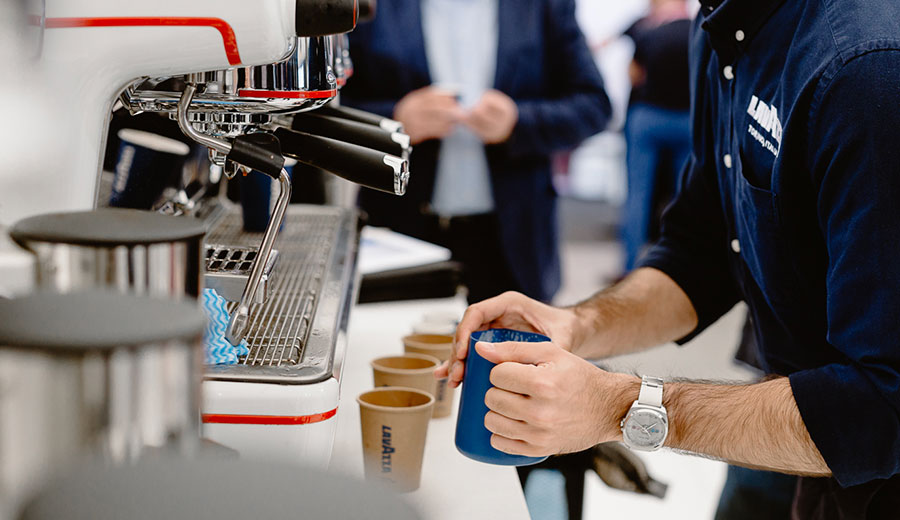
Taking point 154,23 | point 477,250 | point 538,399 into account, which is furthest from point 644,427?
point 477,250

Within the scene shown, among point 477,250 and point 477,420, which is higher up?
point 477,420

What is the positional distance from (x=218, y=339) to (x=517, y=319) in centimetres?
43

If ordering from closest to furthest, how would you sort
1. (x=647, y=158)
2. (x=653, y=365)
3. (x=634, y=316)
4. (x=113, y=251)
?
(x=113, y=251)
(x=634, y=316)
(x=653, y=365)
(x=647, y=158)

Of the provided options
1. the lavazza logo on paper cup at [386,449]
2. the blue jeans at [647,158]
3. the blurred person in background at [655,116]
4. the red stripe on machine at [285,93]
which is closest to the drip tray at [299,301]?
the lavazza logo on paper cup at [386,449]

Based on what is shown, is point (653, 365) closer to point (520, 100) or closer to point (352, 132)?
point (520, 100)

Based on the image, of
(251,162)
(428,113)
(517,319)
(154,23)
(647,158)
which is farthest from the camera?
(647,158)

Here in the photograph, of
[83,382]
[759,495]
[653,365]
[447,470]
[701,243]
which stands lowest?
[653,365]

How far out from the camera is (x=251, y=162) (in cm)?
83

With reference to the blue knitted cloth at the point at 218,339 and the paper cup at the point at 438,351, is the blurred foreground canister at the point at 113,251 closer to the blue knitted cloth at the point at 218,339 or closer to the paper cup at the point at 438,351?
the blue knitted cloth at the point at 218,339

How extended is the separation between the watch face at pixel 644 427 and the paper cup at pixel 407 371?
0.27 metres

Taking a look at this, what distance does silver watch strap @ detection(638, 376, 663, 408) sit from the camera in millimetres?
915

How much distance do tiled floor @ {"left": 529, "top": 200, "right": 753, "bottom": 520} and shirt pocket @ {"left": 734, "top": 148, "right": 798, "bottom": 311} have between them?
17 cm

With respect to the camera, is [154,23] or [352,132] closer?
[154,23]

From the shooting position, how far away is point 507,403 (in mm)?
865
